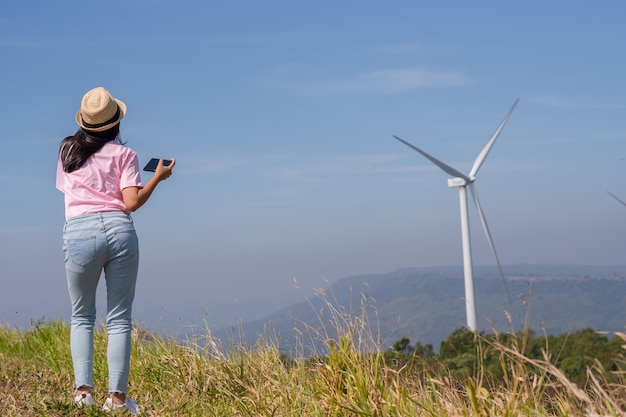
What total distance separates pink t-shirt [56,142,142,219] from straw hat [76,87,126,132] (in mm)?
178

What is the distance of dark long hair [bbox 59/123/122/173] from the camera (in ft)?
20.5

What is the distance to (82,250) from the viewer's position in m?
6.00

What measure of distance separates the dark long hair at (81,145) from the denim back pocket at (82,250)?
1.97 feet

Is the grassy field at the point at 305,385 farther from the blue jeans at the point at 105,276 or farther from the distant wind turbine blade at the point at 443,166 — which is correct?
the distant wind turbine blade at the point at 443,166

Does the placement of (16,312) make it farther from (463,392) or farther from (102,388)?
(463,392)

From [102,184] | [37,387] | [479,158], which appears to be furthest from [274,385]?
[479,158]

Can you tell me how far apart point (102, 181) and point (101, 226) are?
14.9 inches

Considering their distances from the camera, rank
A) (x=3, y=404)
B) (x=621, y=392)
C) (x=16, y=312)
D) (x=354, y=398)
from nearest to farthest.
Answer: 1. (x=621, y=392)
2. (x=354, y=398)
3. (x=3, y=404)
4. (x=16, y=312)

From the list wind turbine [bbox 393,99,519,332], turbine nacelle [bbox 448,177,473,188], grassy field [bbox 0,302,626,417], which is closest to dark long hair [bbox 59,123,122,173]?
grassy field [bbox 0,302,626,417]

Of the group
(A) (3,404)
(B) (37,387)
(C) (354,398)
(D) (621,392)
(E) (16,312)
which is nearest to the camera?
(D) (621,392)

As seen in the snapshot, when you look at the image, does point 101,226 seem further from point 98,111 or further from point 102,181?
point 98,111

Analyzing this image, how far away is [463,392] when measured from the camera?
5.56m

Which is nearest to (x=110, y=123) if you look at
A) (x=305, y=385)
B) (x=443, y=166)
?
(x=305, y=385)

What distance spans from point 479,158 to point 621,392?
103 feet
